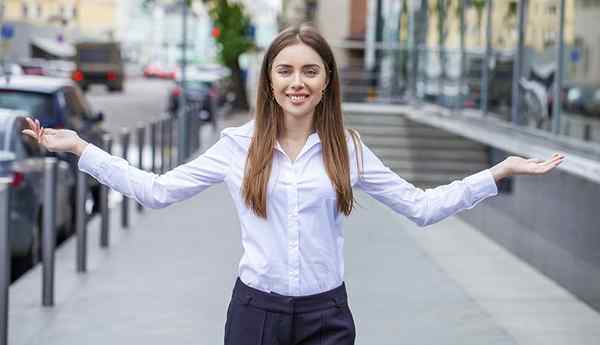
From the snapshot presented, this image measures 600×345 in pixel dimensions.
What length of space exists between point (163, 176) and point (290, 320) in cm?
57

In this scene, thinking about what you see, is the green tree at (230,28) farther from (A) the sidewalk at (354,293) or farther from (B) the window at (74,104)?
(A) the sidewalk at (354,293)

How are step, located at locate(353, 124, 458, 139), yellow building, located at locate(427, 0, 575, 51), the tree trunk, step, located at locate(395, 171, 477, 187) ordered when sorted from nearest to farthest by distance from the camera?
yellow building, located at locate(427, 0, 575, 51), step, located at locate(395, 171, 477, 187), step, located at locate(353, 124, 458, 139), the tree trunk

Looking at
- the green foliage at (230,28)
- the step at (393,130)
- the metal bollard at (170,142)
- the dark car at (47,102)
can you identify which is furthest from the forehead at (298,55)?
the green foliage at (230,28)

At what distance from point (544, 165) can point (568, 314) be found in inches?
193

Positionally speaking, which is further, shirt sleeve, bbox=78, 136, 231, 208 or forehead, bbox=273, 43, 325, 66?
shirt sleeve, bbox=78, 136, 231, 208

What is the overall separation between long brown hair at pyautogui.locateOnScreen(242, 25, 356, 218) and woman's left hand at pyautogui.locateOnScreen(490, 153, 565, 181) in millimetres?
478

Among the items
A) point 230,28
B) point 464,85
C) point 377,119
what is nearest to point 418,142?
point 377,119

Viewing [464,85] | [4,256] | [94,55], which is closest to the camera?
[4,256]

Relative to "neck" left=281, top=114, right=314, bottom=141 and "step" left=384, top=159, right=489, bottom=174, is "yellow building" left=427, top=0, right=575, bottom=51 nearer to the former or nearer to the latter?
"step" left=384, top=159, right=489, bottom=174

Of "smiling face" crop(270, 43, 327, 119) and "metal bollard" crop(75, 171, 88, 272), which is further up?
"smiling face" crop(270, 43, 327, 119)

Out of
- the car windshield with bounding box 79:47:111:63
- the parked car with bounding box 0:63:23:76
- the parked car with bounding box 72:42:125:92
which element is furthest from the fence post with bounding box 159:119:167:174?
the car windshield with bounding box 79:47:111:63

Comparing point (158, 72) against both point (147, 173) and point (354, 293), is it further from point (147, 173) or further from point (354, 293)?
point (147, 173)

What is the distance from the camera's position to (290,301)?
3.87m

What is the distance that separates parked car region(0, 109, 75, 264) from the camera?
399 inches
